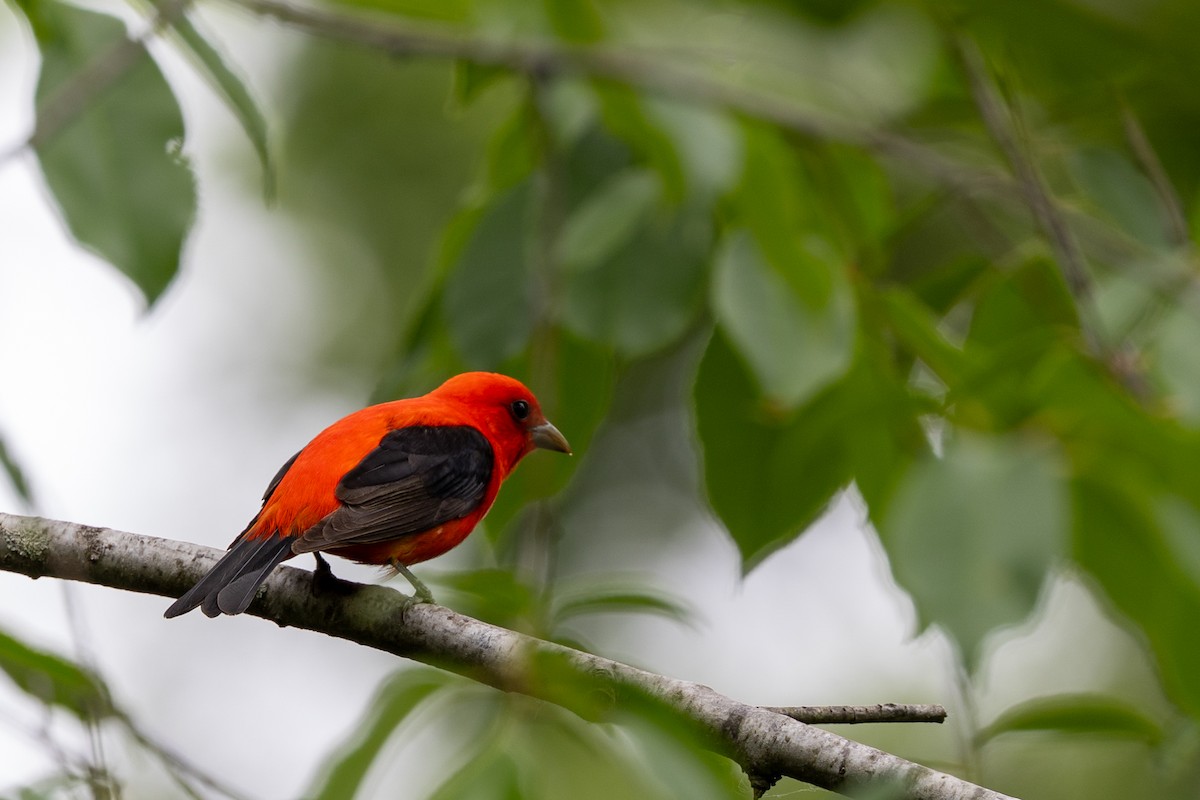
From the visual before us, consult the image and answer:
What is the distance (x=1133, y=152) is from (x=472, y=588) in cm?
265

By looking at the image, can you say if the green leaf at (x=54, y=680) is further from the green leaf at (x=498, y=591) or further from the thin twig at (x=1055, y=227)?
the thin twig at (x=1055, y=227)

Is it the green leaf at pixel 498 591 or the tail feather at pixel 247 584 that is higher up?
the green leaf at pixel 498 591

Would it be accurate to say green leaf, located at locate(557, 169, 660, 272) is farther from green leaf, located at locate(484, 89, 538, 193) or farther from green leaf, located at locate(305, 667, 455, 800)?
green leaf, located at locate(305, 667, 455, 800)

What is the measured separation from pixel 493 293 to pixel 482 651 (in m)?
1.02

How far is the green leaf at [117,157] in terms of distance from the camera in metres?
2.34

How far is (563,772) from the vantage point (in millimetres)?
2166

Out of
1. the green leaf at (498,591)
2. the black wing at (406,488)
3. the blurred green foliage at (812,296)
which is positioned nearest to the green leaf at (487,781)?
the blurred green foliage at (812,296)

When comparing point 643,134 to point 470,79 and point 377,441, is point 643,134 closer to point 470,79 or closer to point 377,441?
point 470,79

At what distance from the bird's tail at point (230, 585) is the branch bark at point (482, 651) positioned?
1.4 inches

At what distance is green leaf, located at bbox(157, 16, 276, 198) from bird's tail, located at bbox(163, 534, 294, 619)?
103cm

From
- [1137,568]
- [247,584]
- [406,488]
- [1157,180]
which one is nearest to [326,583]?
[247,584]

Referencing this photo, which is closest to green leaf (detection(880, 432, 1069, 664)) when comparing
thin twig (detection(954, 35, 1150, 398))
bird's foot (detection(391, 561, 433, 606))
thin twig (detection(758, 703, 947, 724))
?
thin twig (detection(758, 703, 947, 724))

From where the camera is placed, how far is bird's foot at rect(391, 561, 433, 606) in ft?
9.67

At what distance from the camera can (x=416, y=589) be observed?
349 centimetres
